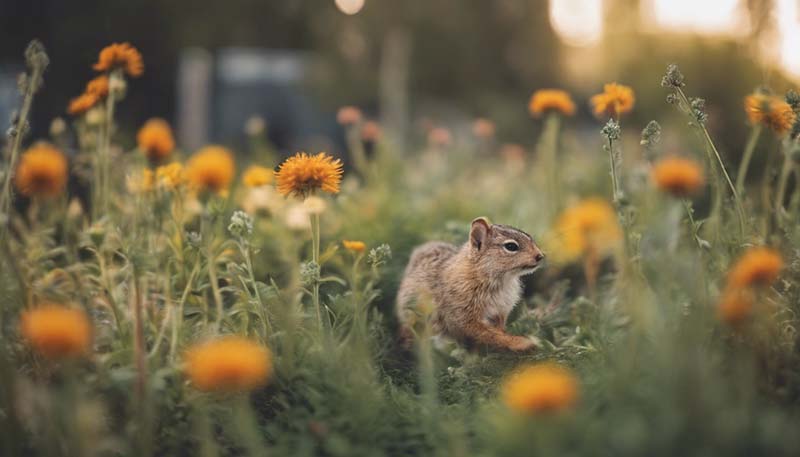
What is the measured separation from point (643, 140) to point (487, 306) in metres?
0.99

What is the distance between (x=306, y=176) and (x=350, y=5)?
9687 mm

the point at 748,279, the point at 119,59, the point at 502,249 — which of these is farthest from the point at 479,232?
the point at 119,59

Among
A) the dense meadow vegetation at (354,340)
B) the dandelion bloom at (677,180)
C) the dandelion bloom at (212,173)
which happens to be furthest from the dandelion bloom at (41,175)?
the dandelion bloom at (677,180)

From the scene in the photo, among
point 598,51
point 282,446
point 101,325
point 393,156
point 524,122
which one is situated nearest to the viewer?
point 282,446

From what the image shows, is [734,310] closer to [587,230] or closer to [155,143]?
[587,230]

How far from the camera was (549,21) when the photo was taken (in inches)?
533

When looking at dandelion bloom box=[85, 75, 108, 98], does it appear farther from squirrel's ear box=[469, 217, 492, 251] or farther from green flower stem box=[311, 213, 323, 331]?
squirrel's ear box=[469, 217, 492, 251]

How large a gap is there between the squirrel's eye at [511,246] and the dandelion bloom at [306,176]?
92 cm

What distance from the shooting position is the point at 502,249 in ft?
10.6

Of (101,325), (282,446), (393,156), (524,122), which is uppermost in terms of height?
(524,122)

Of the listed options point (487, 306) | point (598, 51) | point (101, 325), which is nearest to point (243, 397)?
point (101, 325)

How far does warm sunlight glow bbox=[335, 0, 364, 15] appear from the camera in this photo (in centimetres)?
1153

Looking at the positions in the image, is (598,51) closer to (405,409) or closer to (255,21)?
(255,21)

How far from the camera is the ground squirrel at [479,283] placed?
3193mm
